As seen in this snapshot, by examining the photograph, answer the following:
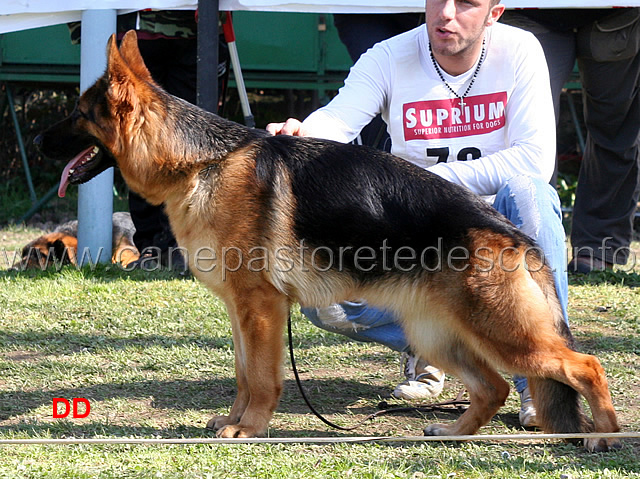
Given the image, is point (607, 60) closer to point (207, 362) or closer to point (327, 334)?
point (327, 334)

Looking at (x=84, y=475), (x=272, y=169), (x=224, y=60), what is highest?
(x=224, y=60)

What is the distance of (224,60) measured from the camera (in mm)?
6219

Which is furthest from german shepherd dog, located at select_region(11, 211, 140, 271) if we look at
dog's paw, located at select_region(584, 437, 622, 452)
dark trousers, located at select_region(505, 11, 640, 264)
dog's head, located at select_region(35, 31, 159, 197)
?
dog's paw, located at select_region(584, 437, 622, 452)

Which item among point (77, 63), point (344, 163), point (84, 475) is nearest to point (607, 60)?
point (344, 163)

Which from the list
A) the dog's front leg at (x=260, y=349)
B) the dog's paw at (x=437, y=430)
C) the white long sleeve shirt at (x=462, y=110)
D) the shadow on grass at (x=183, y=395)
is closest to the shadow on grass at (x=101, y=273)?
the shadow on grass at (x=183, y=395)

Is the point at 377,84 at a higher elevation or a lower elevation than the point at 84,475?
higher

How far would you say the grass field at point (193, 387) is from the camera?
9.44 feet

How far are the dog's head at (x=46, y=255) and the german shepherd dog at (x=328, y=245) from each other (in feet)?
10.2

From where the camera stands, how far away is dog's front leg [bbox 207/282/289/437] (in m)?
3.16

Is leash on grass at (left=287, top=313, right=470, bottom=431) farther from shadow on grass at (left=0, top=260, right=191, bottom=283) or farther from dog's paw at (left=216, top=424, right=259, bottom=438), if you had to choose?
shadow on grass at (left=0, top=260, right=191, bottom=283)

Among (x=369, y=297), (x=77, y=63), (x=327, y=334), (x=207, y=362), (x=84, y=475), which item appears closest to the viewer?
(x=84, y=475)

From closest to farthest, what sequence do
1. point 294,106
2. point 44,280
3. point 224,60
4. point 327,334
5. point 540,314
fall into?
point 540,314 < point 327,334 < point 44,280 < point 224,60 < point 294,106

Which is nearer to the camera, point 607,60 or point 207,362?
point 207,362

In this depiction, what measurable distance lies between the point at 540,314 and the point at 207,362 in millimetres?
1968
